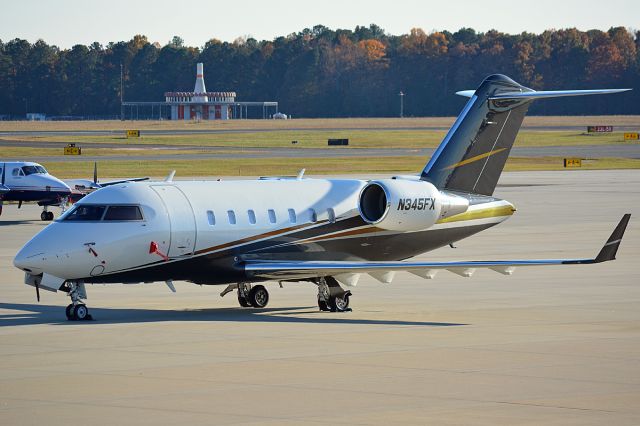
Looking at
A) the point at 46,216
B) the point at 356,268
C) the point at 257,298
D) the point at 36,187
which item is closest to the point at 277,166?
the point at 36,187

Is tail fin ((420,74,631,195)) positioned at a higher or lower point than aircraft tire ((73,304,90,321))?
higher

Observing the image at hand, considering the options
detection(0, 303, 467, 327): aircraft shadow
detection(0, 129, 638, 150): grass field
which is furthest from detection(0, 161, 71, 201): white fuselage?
detection(0, 129, 638, 150): grass field

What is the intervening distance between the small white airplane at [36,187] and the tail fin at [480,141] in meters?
25.4

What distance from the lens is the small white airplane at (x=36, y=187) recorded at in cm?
5153

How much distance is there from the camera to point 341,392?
56.4 feet

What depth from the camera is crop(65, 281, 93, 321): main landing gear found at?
24156 mm

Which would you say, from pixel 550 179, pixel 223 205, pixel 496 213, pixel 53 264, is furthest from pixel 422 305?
pixel 550 179

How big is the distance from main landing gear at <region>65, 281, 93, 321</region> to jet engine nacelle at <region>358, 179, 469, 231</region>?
579cm

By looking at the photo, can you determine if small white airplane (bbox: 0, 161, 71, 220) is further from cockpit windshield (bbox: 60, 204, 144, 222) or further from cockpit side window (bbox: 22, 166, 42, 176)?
cockpit windshield (bbox: 60, 204, 144, 222)

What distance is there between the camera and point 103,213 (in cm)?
2427

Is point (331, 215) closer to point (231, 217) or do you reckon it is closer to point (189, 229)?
point (231, 217)

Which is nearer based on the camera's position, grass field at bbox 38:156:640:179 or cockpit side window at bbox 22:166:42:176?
cockpit side window at bbox 22:166:42:176

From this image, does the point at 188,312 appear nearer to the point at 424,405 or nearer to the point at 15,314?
the point at 15,314

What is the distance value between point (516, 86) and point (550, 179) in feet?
162
